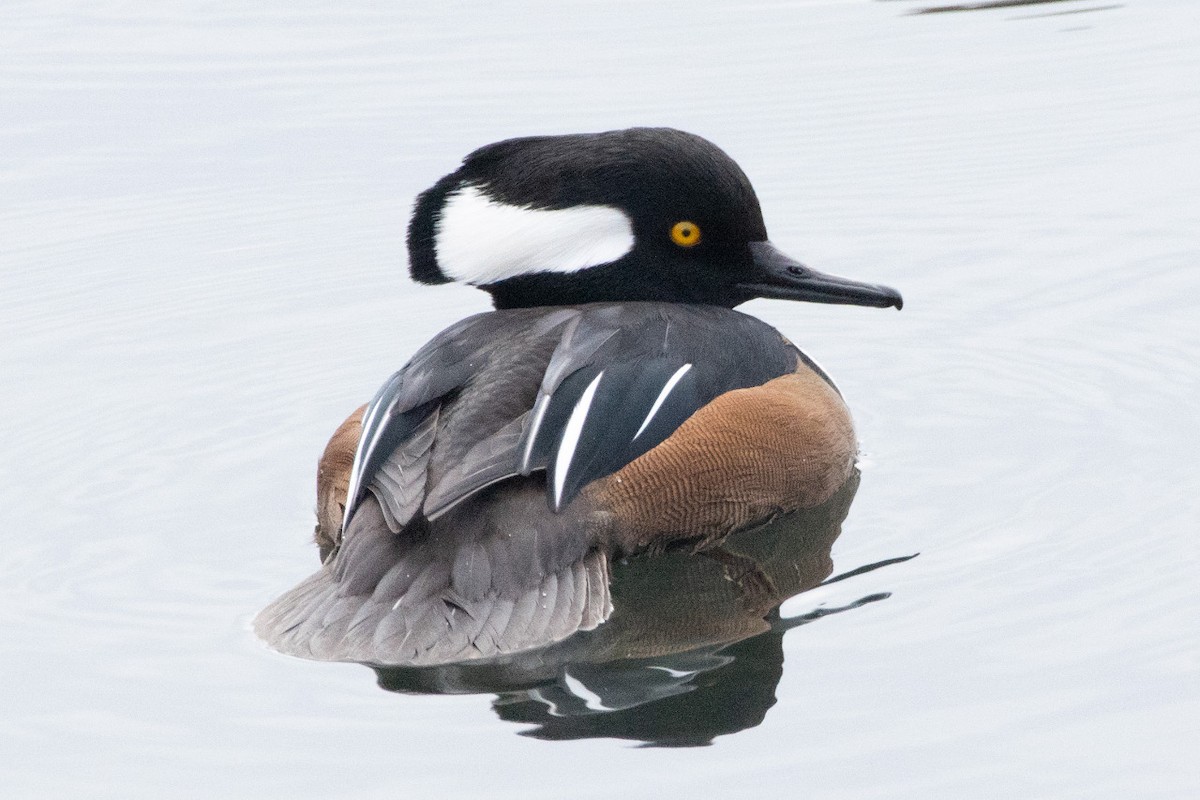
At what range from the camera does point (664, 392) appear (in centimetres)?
625

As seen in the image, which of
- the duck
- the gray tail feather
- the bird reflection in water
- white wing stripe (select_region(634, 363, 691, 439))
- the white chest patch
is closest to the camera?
the bird reflection in water

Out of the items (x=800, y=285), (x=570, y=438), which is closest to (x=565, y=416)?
(x=570, y=438)

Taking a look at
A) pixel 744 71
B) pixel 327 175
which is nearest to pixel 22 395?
pixel 327 175

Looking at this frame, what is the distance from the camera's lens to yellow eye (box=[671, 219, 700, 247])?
7012 millimetres

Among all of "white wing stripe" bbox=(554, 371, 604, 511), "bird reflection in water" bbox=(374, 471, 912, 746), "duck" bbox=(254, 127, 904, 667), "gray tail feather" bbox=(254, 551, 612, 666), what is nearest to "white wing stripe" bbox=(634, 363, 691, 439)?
"duck" bbox=(254, 127, 904, 667)

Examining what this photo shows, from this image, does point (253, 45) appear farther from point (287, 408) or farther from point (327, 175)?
point (287, 408)

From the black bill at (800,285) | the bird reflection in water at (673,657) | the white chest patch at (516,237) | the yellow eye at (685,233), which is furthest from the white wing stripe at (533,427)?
the black bill at (800,285)

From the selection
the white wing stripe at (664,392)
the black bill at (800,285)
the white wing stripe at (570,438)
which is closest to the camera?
the white wing stripe at (570,438)

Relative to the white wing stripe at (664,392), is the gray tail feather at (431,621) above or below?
below

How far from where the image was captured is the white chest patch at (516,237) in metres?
6.77

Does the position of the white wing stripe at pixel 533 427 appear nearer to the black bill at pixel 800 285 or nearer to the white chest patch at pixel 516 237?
the white chest patch at pixel 516 237

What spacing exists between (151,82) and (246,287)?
2.51 metres

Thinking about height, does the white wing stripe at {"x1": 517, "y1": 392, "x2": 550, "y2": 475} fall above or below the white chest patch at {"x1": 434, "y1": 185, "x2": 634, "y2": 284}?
below

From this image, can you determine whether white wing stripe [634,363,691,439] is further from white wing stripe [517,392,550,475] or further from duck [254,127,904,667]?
white wing stripe [517,392,550,475]
